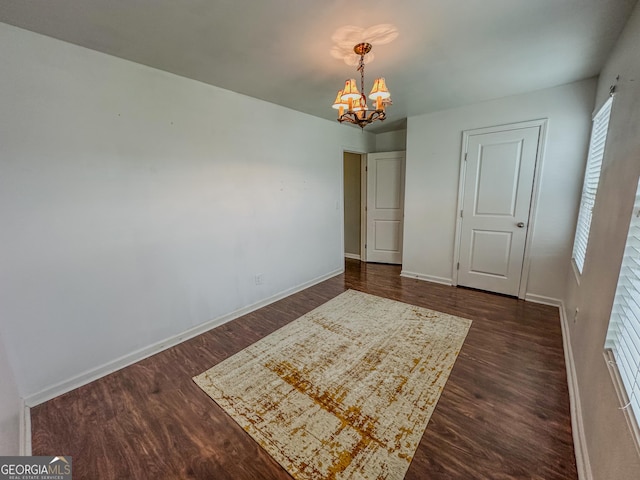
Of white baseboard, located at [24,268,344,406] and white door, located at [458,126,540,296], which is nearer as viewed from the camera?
white baseboard, located at [24,268,344,406]

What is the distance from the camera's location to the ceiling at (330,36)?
1447 millimetres

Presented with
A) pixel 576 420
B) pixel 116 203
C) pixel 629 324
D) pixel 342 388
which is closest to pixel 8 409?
pixel 116 203

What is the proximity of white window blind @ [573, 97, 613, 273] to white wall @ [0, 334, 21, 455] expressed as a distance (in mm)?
3784

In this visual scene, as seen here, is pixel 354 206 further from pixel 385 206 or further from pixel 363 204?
pixel 385 206

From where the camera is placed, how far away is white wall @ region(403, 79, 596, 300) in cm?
274

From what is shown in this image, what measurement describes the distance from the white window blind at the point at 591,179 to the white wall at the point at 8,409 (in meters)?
3.78

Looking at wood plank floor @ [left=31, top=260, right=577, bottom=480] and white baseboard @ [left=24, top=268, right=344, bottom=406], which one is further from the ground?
white baseboard @ [left=24, top=268, right=344, bottom=406]

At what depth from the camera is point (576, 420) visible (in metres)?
1.50

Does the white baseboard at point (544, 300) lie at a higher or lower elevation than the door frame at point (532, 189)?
lower

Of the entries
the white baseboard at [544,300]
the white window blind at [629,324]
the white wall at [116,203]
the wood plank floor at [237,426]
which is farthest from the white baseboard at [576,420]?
the white wall at [116,203]

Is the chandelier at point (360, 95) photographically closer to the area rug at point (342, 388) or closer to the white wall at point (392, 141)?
the area rug at point (342, 388)

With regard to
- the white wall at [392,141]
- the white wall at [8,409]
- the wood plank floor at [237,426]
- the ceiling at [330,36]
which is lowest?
the wood plank floor at [237,426]

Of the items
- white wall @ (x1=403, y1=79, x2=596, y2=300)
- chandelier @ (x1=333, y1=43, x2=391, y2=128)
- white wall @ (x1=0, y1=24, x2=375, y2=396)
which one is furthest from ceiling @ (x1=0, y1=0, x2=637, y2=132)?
white wall @ (x1=403, y1=79, x2=596, y2=300)

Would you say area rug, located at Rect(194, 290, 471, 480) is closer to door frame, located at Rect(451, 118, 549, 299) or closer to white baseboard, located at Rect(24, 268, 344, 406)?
white baseboard, located at Rect(24, 268, 344, 406)
